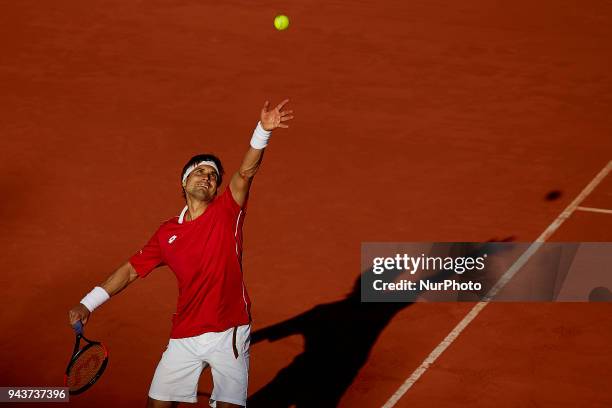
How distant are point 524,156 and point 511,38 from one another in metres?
5.73

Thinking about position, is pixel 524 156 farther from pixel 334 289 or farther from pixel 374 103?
pixel 334 289

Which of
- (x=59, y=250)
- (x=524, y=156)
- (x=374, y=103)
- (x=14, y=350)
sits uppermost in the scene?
(x=374, y=103)

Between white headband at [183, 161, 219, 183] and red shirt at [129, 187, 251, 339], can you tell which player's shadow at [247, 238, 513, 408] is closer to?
red shirt at [129, 187, 251, 339]

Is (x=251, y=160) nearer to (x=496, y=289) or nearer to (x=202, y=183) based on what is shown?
(x=202, y=183)

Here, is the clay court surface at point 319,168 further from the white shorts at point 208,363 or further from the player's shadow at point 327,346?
the white shorts at point 208,363

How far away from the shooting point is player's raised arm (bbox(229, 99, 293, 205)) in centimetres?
715

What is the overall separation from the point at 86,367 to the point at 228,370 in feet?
4.09

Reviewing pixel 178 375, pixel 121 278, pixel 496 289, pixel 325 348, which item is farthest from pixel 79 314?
pixel 496 289

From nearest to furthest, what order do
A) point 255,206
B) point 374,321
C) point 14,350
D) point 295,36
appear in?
point 14,350 < point 374,321 < point 255,206 < point 295,36

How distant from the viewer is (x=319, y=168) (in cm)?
1452

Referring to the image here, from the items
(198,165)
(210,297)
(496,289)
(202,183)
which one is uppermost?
(198,165)

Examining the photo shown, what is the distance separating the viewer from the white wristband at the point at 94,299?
7.39 meters

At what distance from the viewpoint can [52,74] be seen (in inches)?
698

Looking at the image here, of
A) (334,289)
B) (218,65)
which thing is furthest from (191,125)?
(334,289)
